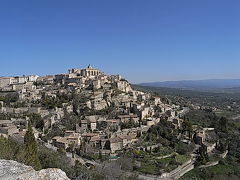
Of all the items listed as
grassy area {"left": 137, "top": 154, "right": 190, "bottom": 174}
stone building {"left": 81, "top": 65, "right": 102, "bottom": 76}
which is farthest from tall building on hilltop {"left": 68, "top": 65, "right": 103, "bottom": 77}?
grassy area {"left": 137, "top": 154, "right": 190, "bottom": 174}

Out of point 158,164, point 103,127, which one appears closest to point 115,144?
point 158,164

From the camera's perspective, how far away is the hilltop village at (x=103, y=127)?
32.8 m

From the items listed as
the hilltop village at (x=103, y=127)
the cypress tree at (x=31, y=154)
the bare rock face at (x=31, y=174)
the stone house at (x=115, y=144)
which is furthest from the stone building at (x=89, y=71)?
the bare rock face at (x=31, y=174)

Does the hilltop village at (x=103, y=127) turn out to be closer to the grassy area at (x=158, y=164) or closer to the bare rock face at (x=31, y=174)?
the grassy area at (x=158, y=164)

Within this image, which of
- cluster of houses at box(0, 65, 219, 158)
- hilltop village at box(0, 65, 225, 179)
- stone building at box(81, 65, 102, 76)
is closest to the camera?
hilltop village at box(0, 65, 225, 179)

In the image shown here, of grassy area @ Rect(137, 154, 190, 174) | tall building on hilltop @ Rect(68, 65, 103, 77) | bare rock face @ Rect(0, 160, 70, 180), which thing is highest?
tall building on hilltop @ Rect(68, 65, 103, 77)

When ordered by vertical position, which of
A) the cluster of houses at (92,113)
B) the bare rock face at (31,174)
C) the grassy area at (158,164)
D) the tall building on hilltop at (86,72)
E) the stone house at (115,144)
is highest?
the tall building on hilltop at (86,72)

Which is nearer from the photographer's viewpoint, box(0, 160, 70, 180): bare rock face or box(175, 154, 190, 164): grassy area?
box(0, 160, 70, 180): bare rock face

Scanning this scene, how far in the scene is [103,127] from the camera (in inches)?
1613

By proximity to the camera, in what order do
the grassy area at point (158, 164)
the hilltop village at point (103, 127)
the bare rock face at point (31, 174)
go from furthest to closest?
the hilltop village at point (103, 127) → the grassy area at point (158, 164) → the bare rock face at point (31, 174)

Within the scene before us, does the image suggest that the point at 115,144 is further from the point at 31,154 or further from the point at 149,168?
the point at 31,154

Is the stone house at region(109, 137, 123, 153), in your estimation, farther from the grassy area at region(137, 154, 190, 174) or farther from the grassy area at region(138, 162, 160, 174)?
the grassy area at region(138, 162, 160, 174)

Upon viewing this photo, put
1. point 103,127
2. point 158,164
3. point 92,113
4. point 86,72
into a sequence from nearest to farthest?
point 158,164
point 103,127
point 92,113
point 86,72

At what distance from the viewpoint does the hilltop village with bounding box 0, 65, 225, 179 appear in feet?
108
